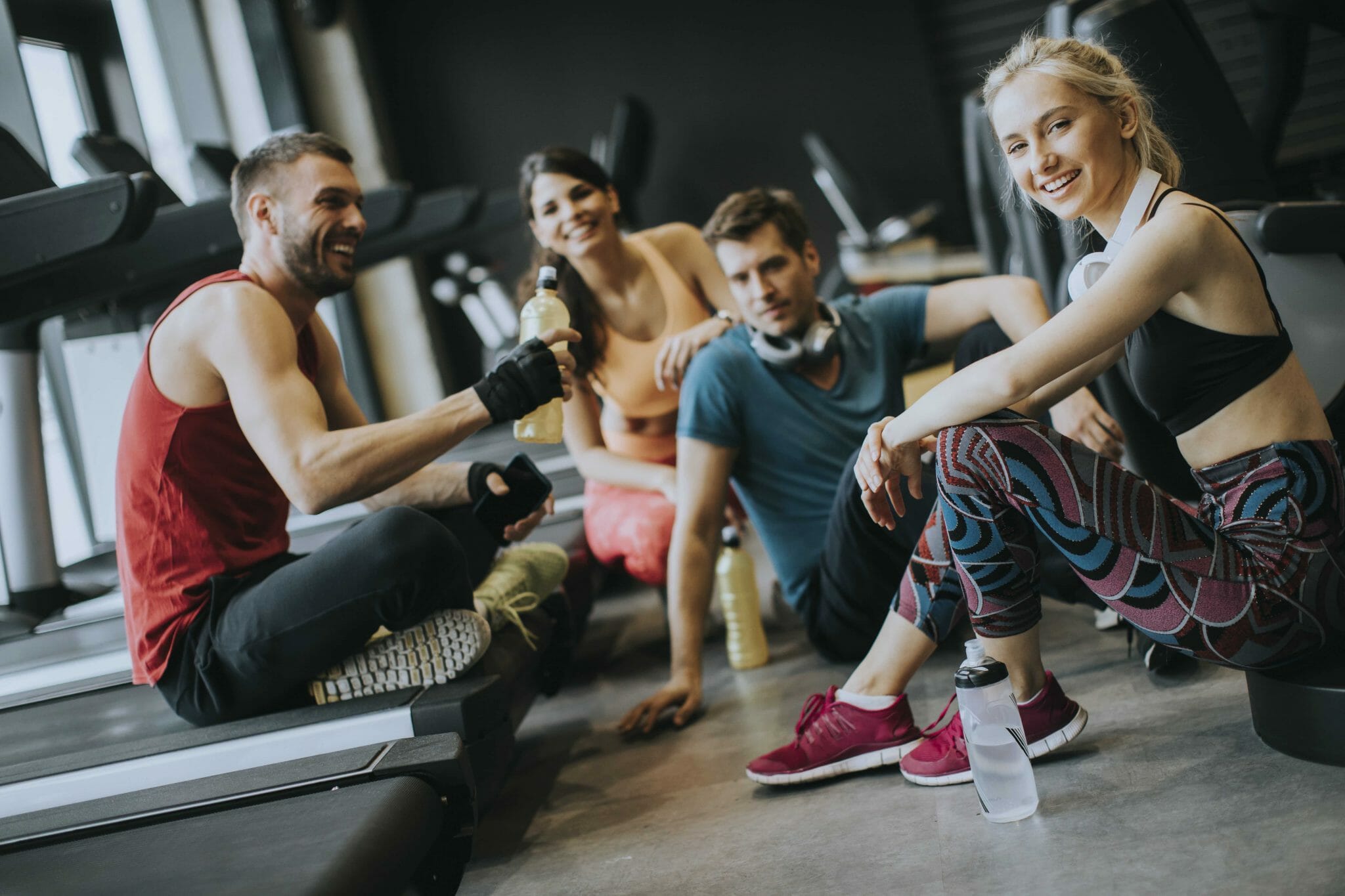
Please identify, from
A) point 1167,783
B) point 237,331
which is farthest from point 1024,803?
point 237,331

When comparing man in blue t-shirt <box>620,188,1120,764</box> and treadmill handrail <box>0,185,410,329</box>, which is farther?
treadmill handrail <box>0,185,410,329</box>

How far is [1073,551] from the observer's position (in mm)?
1433

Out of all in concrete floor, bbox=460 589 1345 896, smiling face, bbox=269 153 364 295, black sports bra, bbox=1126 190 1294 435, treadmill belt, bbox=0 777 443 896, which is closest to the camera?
treadmill belt, bbox=0 777 443 896

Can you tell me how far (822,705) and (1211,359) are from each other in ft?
2.59

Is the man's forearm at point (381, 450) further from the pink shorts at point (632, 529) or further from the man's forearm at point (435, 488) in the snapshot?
the pink shorts at point (632, 529)

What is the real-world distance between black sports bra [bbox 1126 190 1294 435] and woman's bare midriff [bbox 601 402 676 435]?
1505 millimetres

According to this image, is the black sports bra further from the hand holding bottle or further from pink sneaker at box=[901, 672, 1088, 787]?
the hand holding bottle

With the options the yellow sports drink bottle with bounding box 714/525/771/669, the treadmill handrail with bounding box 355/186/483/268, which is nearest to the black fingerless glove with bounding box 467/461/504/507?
the yellow sports drink bottle with bounding box 714/525/771/669

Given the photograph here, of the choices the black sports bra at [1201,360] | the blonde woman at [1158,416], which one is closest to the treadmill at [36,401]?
the blonde woman at [1158,416]

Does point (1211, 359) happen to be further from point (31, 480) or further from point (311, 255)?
point (31, 480)

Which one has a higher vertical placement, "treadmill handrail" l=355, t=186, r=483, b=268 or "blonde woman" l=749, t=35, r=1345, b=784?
"treadmill handrail" l=355, t=186, r=483, b=268

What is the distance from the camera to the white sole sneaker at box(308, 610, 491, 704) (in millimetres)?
1824

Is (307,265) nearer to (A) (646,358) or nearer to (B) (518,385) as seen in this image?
(B) (518,385)

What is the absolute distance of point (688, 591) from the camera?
225 cm
